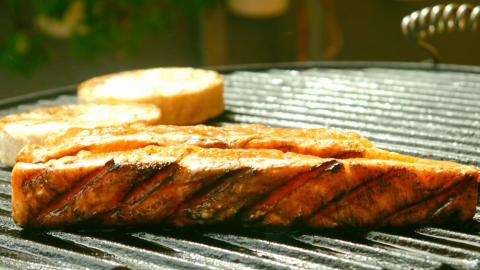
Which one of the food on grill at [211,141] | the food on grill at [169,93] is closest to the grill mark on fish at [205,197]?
the food on grill at [211,141]

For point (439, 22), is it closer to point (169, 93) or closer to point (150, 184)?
point (169, 93)

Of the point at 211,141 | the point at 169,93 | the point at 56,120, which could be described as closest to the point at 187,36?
the point at 169,93

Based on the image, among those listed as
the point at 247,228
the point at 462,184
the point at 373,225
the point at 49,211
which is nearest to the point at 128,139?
the point at 49,211

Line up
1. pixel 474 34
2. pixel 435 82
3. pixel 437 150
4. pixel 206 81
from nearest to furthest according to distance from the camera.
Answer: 1. pixel 437 150
2. pixel 206 81
3. pixel 435 82
4. pixel 474 34

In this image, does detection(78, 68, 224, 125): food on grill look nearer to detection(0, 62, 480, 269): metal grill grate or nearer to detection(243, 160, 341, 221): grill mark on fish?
detection(0, 62, 480, 269): metal grill grate

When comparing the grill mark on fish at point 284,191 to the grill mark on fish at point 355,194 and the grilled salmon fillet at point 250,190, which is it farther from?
the grill mark on fish at point 355,194

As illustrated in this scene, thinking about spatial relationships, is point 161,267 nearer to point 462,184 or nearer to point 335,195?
point 335,195

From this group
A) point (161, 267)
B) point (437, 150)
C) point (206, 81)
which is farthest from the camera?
point (206, 81)
